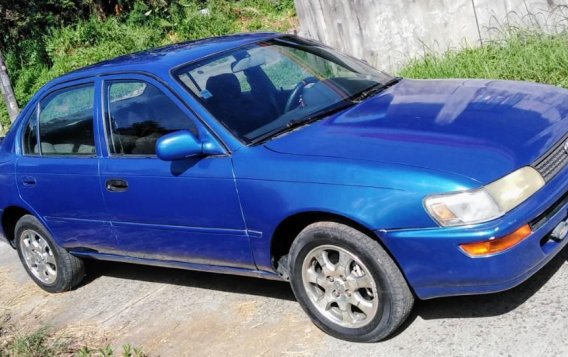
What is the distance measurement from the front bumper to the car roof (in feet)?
6.40

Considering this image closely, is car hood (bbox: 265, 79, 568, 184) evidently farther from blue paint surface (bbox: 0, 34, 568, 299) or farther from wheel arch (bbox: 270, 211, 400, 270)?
wheel arch (bbox: 270, 211, 400, 270)

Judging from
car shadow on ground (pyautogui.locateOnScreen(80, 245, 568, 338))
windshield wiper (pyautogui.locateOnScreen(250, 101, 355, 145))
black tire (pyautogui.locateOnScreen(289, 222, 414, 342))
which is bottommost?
car shadow on ground (pyautogui.locateOnScreen(80, 245, 568, 338))

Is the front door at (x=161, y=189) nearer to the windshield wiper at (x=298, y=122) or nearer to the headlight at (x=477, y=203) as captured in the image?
the windshield wiper at (x=298, y=122)

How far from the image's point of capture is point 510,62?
720 cm

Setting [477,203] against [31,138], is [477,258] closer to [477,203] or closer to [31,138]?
[477,203]

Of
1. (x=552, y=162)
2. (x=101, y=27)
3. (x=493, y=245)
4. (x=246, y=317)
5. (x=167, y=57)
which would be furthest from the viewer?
(x=101, y=27)

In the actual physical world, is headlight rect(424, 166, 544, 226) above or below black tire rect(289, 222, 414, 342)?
above

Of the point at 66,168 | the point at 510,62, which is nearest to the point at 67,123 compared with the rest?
the point at 66,168

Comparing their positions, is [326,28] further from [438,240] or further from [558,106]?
[438,240]

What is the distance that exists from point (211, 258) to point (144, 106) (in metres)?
1.09

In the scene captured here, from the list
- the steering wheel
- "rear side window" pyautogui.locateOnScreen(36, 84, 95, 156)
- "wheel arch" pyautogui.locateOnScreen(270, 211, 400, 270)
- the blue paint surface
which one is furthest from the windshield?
"rear side window" pyautogui.locateOnScreen(36, 84, 95, 156)

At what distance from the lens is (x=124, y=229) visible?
508 centimetres

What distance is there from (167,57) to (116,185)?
2.97 feet

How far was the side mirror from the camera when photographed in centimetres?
436
